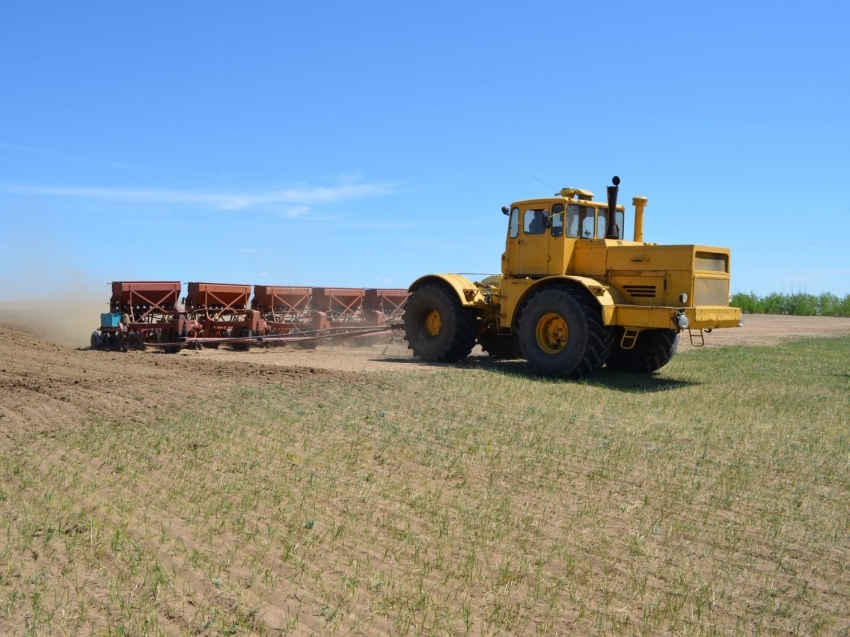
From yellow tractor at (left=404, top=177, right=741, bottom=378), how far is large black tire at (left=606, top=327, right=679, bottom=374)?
0.02 m

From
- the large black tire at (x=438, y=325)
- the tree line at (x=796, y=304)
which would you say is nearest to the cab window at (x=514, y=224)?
the large black tire at (x=438, y=325)

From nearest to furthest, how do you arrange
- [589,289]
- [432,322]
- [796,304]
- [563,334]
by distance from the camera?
[589,289]
[563,334]
[432,322]
[796,304]

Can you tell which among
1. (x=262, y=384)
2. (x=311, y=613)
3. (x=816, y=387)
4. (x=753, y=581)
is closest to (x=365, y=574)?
(x=311, y=613)

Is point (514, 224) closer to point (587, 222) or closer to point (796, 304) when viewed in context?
point (587, 222)

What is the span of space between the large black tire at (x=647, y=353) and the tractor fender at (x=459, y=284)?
275 centimetres

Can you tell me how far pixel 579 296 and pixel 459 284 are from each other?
9.27 ft

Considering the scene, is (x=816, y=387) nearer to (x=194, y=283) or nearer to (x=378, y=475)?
(x=378, y=475)

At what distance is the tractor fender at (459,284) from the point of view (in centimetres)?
1466

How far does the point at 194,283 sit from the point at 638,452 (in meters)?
12.6

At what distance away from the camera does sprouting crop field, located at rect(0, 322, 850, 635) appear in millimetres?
4516

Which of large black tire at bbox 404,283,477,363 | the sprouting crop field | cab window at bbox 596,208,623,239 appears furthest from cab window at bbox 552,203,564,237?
the sprouting crop field

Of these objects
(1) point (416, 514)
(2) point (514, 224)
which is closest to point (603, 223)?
(2) point (514, 224)

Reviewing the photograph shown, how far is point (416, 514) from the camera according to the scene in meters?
5.98

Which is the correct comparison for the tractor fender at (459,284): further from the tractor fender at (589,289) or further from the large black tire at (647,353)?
the large black tire at (647,353)
